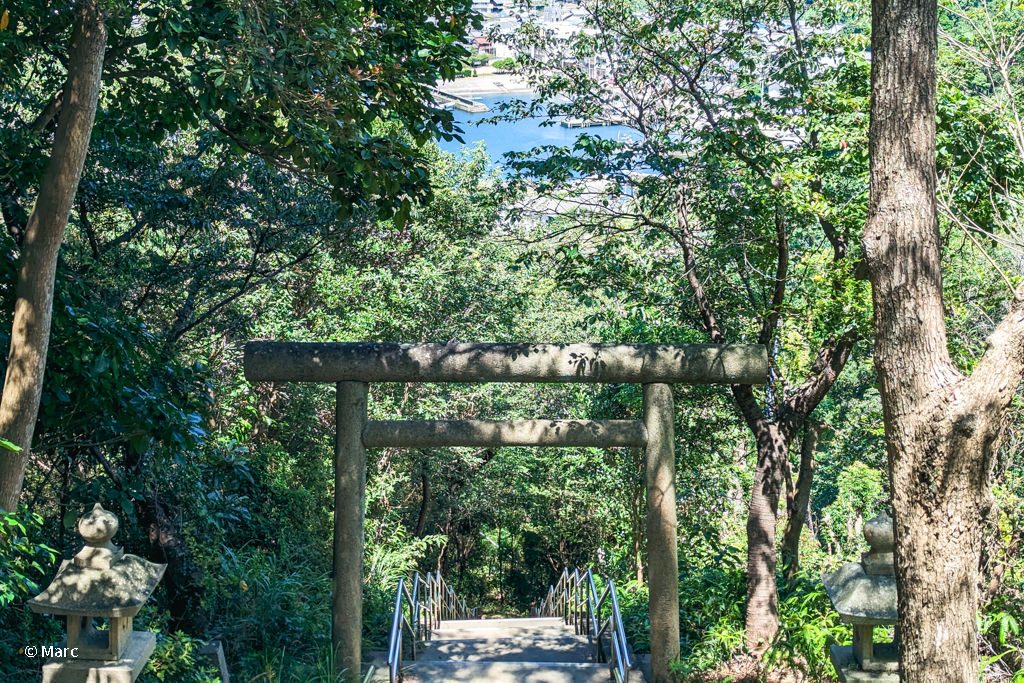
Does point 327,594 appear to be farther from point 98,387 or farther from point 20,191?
point 20,191

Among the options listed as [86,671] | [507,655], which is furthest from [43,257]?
[507,655]

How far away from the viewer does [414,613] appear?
7.67 meters

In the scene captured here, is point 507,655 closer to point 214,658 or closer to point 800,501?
point 214,658

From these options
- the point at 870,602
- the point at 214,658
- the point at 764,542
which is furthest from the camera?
the point at 764,542

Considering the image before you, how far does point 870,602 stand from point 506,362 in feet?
10.3

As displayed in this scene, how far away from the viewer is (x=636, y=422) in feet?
21.5

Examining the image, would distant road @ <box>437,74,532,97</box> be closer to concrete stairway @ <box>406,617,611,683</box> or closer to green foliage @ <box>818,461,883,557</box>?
green foliage @ <box>818,461,883,557</box>

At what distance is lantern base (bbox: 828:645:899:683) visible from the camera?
3910 millimetres

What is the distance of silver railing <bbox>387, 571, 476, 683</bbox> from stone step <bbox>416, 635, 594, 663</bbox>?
0.25m

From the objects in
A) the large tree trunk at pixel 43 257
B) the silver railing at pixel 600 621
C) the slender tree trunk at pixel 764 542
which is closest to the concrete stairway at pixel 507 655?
the silver railing at pixel 600 621

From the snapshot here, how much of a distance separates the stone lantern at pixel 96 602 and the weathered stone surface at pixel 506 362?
8.48 feet

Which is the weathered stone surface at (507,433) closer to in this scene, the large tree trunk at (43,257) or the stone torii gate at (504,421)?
the stone torii gate at (504,421)

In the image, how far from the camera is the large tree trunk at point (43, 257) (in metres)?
3.96

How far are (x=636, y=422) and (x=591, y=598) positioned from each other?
2.08 metres
